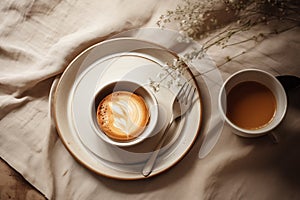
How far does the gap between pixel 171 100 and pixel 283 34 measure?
0.27 meters

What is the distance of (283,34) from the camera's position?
1.00 meters

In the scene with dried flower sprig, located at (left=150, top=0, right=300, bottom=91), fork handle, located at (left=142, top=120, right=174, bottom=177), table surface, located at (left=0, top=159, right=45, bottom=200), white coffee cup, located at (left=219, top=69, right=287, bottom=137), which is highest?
dried flower sprig, located at (left=150, top=0, right=300, bottom=91)

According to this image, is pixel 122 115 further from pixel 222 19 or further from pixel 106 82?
pixel 222 19

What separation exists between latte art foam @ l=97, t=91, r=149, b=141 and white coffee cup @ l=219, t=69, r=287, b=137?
0.15m

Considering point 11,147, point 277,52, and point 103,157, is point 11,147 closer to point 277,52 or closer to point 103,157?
point 103,157

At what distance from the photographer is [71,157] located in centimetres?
96

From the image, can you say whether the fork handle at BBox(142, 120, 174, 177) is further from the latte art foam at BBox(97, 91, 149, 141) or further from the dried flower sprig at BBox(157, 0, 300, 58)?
the dried flower sprig at BBox(157, 0, 300, 58)

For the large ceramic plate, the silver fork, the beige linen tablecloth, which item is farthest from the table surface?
the silver fork

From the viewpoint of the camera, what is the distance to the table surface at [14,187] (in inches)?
38.2

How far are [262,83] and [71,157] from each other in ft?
1.30

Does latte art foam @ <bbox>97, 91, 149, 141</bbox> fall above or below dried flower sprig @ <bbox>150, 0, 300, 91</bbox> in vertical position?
below

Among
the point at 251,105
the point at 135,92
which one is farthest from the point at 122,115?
the point at 251,105

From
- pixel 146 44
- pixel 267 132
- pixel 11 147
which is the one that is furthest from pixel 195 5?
pixel 11 147

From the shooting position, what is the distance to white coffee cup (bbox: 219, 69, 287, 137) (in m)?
0.90
